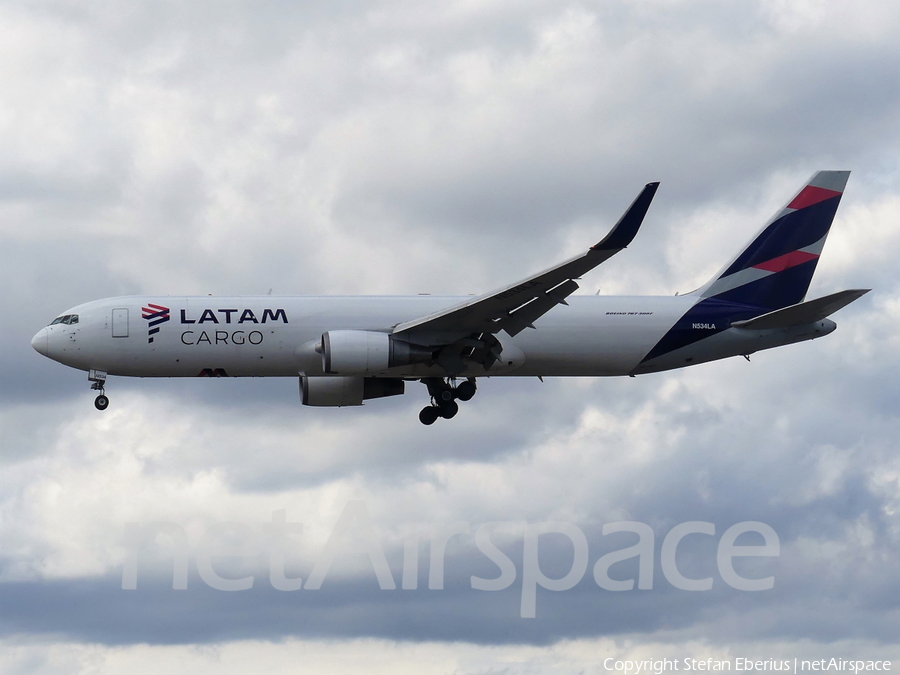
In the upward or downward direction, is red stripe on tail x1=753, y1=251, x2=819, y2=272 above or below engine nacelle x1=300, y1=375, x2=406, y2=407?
above

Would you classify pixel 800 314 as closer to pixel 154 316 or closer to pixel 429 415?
pixel 429 415

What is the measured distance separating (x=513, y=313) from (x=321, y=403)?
984 centimetres

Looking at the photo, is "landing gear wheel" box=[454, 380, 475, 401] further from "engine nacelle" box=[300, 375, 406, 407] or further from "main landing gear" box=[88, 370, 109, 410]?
"main landing gear" box=[88, 370, 109, 410]

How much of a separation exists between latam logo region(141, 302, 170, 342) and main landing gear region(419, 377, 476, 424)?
419 inches

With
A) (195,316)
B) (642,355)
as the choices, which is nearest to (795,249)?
(642,355)

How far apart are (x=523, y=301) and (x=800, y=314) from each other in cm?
1189

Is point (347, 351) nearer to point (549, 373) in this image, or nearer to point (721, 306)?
point (549, 373)

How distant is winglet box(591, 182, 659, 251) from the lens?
37.9 m

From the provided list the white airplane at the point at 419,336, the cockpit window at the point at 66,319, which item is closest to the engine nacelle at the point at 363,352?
A: the white airplane at the point at 419,336

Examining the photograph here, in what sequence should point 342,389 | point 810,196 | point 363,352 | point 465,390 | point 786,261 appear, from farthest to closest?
1. point 810,196
2. point 786,261
3. point 342,389
4. point 465,390
5. point 363,352

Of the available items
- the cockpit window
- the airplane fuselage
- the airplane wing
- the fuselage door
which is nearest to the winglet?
the airplane wing

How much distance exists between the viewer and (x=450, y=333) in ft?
154

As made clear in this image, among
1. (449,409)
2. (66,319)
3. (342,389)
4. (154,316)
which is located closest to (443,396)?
(449,409)

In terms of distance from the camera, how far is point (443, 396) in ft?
165
